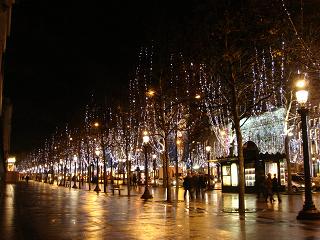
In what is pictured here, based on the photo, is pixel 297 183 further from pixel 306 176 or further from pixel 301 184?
pixel 306 176

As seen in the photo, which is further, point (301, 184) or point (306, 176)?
point (301, 184)

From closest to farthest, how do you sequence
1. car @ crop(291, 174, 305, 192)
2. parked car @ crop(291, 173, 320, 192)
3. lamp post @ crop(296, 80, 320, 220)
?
1. lamp post @ crop(296, 80, 320, 220)
2. parked car @ crop(291, 173, 320, 192)
3. car @ crop(291, 174, 305, 192)

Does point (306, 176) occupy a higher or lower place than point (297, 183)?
higher

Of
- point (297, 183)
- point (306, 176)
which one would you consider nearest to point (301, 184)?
point (297, 183)

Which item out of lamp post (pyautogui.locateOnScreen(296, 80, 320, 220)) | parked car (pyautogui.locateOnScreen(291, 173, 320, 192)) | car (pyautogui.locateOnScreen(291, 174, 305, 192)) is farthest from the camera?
car (pyautogui.locateOnScreen(291, 174, 305, 192))

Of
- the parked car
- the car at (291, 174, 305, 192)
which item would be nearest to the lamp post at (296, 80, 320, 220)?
the parked car

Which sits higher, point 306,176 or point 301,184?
point 306,176

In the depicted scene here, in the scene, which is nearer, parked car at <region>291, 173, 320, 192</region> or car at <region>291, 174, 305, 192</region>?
parked car at <region>291, 173, 320, 192</region>

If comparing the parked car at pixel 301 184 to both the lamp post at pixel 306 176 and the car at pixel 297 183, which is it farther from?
the lamp post at pixel 306 176

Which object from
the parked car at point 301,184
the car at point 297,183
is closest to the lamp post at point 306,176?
the parked car at point 301,184

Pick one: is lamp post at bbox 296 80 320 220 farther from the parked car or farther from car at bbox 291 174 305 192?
car at bbox 291 174 305 192

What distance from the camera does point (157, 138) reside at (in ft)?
210

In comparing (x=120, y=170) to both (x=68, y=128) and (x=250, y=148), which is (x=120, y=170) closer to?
(x=68, y=128)

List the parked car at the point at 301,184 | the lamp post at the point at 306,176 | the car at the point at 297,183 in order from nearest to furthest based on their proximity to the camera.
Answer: the lamp post at the point at 306,176
the parked car at the point at 301,184
the car at the point at 297,183
